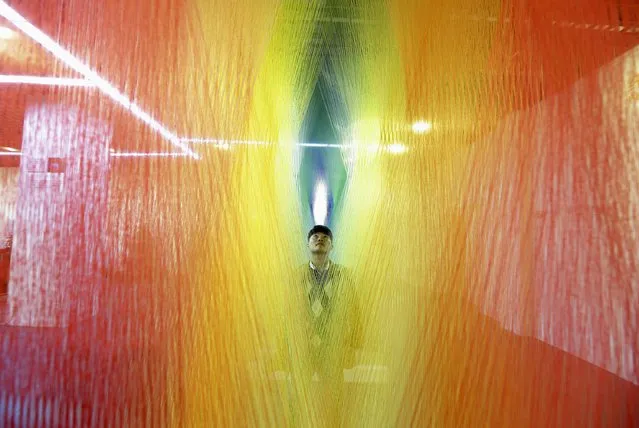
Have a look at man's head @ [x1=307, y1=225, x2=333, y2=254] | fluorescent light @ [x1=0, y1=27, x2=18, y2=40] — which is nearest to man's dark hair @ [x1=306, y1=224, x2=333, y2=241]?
man's head @ [x1=307, y1=225, x2=333, y2=254]

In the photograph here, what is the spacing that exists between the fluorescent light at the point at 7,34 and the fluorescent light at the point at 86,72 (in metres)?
0.01

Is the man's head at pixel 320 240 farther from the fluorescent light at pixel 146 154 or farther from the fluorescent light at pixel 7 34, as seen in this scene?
the fluorescent light at pixel 7 34

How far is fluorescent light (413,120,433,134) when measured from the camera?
63 centimetres

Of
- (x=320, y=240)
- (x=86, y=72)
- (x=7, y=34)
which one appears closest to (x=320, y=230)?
(x=320, y=240)

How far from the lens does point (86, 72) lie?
25.0 inches

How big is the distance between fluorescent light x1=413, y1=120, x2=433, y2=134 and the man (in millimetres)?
235

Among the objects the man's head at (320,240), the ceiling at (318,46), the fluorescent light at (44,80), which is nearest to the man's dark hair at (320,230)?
the man's head at (320,240)

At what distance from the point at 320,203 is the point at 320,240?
0.06 m

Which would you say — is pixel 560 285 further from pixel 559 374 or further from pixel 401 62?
pixel 401 62

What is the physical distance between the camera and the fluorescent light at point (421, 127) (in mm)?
634

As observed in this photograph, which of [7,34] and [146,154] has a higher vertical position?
[7,34]

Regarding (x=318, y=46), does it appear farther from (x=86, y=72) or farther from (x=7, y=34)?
(x=7, y=34)

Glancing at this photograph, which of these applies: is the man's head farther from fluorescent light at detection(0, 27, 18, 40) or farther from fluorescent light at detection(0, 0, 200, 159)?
fluorescent light at detection(0, 27, 18, 40)

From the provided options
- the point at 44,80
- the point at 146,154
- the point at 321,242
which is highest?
→ the point at 44,80
